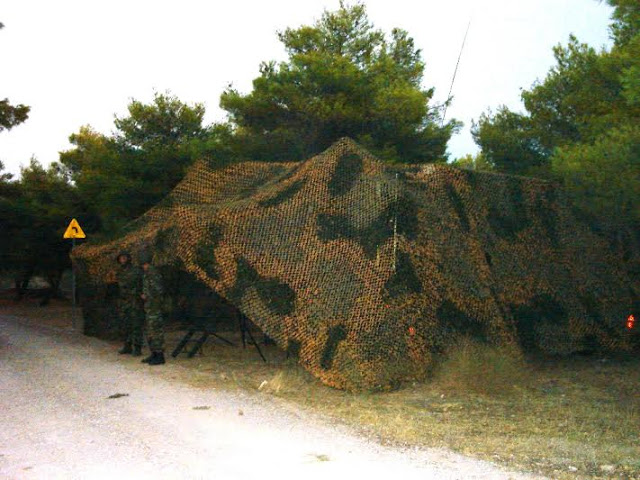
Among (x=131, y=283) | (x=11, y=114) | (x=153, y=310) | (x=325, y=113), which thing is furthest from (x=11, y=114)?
(x=153, y=310)

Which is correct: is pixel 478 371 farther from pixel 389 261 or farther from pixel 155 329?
pixel 155 329

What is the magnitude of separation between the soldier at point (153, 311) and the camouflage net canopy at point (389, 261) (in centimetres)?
38

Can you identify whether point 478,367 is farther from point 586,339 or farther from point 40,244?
point 40,244

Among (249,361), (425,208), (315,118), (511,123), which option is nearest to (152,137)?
(315,118)

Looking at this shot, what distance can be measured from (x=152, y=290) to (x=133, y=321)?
4.15 ft

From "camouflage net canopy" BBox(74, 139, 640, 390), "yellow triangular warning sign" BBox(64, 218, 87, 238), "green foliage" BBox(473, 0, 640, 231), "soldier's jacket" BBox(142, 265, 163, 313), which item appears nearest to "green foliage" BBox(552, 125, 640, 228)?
"green foliage" BBox(473, 0, 640, 231)

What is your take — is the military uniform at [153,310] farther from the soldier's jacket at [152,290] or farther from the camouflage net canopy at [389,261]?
the camouflage net canopy at [389,261]

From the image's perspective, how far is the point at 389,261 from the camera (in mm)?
9422

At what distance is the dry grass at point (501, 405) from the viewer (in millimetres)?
6168

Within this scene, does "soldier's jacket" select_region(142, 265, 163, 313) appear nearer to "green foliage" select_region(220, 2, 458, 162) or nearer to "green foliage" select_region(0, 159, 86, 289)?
"green foliage" select_region(220, 2, 458, 162)

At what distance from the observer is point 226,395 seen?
8.63 meters

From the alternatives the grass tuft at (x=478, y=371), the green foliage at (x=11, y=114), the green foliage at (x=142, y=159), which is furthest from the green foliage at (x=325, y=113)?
the grass tuft at (x=478, y=371)

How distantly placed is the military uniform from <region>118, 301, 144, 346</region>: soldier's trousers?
2.93 feet

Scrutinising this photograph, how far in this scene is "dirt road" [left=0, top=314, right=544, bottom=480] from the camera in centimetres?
551
